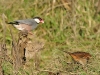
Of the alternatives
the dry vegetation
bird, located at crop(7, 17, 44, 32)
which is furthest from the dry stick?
the dry vegetation

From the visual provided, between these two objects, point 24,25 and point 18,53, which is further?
point 24,25

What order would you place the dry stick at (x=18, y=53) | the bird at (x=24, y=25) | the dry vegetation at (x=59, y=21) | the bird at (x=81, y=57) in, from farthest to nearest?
the dry vegetation at (x=59, y=21), the bird at (x=24, y=25), the bird at (x=81, y=57), the dry stick at (x=18, y=53)

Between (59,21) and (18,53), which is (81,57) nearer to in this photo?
(18,53)

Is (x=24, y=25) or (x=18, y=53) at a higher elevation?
(x=24, y=25)

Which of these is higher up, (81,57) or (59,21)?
(59,21)

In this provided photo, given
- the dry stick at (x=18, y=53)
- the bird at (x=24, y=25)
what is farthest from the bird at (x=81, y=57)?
the bird at (x=24, y=25)

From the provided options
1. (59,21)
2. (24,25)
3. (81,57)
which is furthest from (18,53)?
(59,21)

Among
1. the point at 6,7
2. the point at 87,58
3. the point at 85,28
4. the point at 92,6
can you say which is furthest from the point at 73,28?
the point at 87,58

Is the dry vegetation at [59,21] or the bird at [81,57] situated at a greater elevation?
the dry vegetation at [59,21]

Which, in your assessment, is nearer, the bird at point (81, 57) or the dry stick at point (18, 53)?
the dry stick at point (18, 53)

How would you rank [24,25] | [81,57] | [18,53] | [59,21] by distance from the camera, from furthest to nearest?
[59,21] → [24,25] → [81,57] → [18,53]

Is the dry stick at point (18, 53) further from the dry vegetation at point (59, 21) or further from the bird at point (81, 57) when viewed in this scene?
the dry vegetation at point (59, 21)

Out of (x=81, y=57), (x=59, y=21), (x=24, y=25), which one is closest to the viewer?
(x=81, y=57)

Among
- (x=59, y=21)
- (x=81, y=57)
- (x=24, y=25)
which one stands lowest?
(x=81, y=57)
